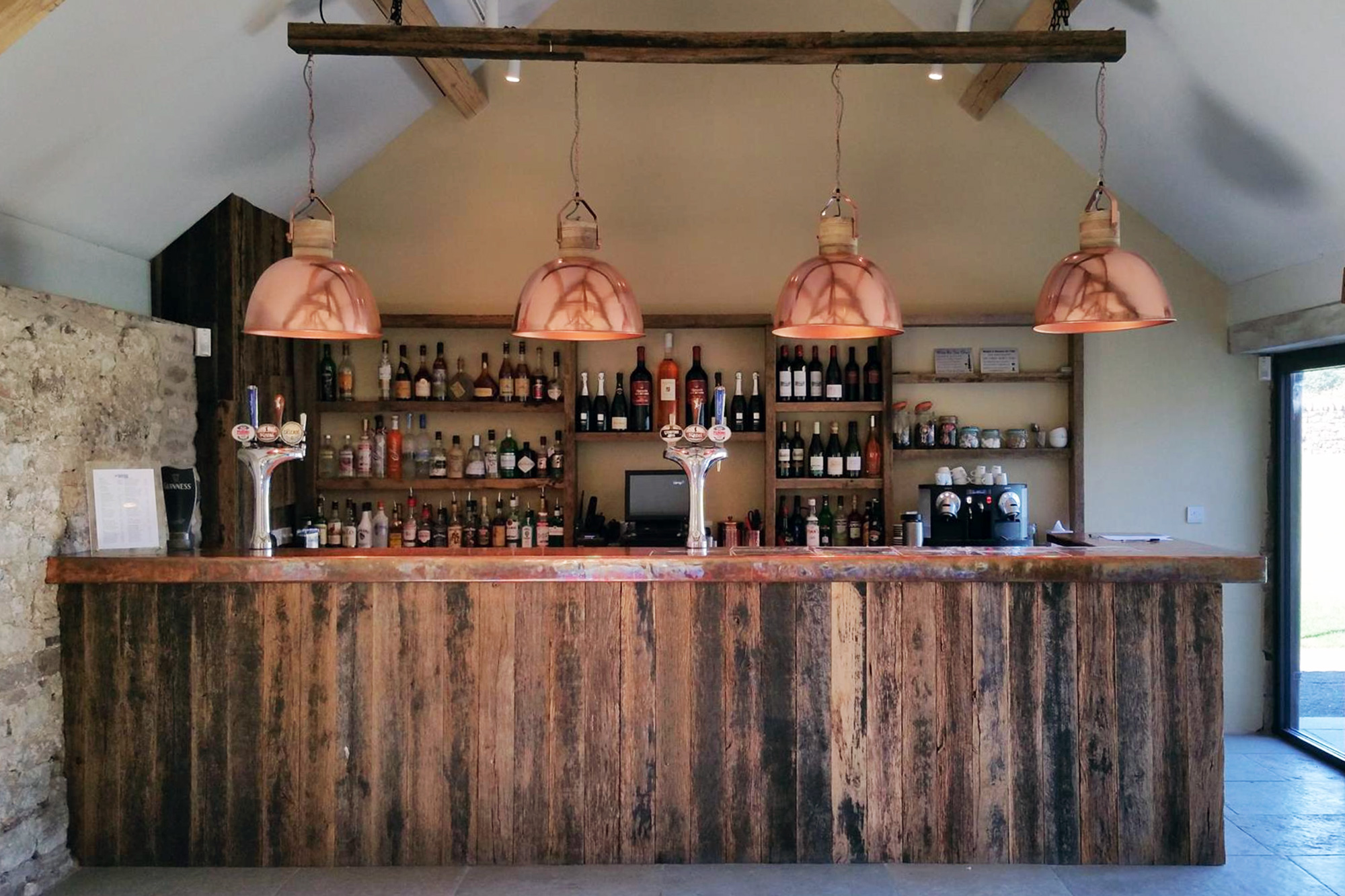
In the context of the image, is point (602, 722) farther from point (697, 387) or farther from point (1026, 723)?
point (697, 387)

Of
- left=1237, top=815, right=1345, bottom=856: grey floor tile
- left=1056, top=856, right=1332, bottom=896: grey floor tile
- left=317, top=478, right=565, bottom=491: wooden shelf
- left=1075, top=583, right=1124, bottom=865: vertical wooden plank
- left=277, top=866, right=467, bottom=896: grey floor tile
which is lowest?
left=1237, top=815, right=1345, bottom=856: grey floor tile

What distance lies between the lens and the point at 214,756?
329 cm

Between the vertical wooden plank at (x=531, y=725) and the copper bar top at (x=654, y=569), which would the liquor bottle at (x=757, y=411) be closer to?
the copper bar top at (x=654, y=569)

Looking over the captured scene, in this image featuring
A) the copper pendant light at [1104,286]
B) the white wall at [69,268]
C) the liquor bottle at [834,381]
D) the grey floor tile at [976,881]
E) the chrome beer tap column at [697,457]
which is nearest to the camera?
the copper pendant light at [1104,286]

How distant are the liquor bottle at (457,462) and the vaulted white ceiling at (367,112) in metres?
1.59

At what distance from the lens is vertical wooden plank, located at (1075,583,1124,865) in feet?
10.6

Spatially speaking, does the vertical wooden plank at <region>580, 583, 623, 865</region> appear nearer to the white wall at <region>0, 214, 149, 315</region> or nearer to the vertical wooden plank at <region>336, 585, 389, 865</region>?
the vertical wooden plank at <region>336, 585, 389, 865</region>

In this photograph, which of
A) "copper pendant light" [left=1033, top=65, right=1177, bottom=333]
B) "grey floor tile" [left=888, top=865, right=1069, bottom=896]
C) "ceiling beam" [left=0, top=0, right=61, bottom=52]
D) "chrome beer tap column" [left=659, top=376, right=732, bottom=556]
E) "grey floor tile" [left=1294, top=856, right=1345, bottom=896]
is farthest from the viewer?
"chrome beer tap column" [left=659, top=376, right=732, bottom=556]

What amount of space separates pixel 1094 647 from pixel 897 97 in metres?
3.43

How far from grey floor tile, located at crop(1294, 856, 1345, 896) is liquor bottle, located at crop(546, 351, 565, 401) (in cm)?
383

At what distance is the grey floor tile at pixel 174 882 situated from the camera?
122 inches

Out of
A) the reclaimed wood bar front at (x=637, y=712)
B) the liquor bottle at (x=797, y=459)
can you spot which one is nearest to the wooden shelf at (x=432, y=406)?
the liquor bottle at (x=797, y=459)

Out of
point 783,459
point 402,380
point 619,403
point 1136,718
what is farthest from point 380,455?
point 1136,718

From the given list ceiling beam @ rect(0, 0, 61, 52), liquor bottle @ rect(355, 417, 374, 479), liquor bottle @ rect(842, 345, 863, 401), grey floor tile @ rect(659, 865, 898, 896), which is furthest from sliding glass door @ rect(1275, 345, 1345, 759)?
ceiling beam @ rect(0, 0, 61, 52)
